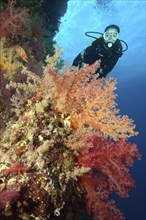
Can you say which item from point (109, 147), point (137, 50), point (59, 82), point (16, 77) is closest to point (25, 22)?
point (16, 77)

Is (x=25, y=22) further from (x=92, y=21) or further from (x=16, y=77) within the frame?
(x=92, y=21)

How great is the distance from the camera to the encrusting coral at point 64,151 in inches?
89.4

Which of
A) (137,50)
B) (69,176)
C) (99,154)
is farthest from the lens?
(137,50)

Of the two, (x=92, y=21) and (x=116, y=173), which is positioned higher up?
(x=92, y=21)

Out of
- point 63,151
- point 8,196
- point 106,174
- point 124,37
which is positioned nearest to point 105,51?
point 106,174

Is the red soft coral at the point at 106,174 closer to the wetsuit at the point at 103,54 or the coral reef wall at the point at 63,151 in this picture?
the coral reef wall at the point at 63,151

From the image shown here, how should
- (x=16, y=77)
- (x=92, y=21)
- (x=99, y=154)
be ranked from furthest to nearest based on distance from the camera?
(x=92, y=21), (x=16, y=77), (x=99, y=154)

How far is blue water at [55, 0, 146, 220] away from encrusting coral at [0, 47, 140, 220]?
19918mm

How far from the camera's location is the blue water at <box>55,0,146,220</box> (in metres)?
36.5

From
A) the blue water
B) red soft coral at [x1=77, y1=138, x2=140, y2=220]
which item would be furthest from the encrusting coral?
the blue water

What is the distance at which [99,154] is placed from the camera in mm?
2688

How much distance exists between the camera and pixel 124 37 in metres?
43.5

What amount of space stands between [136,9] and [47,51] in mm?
32683

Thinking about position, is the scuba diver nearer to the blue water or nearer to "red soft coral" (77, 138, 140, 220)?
"red soft coral" (77, 138, 140, 220)
